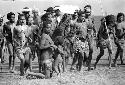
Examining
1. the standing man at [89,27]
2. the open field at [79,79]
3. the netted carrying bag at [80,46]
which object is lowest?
the open field at [79,79]

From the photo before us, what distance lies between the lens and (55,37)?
460 inches

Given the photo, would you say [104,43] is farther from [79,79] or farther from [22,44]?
[79,79]

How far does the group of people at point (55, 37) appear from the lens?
1065 centimetres

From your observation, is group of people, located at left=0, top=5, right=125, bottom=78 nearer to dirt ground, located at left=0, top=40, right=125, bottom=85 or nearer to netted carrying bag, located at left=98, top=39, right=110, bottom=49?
netted carrying bag, located at left=98, top=39, right=110, bottom=49

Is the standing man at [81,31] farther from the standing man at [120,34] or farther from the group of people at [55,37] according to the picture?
the standing man at [120,34]

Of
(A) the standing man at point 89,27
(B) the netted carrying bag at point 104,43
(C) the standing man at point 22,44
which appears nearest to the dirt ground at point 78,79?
(C) the standing man at point 22,44

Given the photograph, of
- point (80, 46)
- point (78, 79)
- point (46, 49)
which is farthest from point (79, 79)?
point (80, 46)

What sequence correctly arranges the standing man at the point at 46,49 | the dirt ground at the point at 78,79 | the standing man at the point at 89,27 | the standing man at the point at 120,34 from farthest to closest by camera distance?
1. the standing man at the point at 120,34
2. the standing man at the point at 89,27
3. the standing man at the point at 46,49
4. the dirt ground at the point at 78,79

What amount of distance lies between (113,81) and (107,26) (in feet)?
11.2

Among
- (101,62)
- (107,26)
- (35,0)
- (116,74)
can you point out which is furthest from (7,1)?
(116,74)

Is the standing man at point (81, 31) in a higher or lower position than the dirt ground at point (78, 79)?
higher

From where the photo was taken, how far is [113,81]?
10516mm

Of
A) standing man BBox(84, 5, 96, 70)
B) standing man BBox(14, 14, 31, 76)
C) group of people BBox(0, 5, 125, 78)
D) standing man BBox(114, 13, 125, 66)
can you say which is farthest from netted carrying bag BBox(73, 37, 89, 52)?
standing man BBox(114, 13, 125, 66)

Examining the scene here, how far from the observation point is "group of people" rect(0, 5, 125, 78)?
34.9ft
